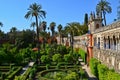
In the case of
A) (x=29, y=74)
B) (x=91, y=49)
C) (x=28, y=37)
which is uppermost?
(x=28, y=37)

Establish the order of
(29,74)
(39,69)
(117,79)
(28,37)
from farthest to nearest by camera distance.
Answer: (28,37), (39,69), (29,74), (117,79)

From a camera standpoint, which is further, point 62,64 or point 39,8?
point 39,8

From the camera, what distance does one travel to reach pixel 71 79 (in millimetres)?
23953

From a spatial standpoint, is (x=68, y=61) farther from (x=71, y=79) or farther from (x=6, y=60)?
(x=71, y=79)

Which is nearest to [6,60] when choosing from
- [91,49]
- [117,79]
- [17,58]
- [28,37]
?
[17,58]

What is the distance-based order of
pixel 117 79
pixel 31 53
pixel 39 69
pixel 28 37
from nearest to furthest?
1. pixel 117 79
2. pixel 39 69
3. pixel 31 53
4. pixel 28 37

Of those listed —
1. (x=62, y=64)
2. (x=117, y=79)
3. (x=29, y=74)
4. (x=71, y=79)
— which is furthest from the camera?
(x=62, y=64)

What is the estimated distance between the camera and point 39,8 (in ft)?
166

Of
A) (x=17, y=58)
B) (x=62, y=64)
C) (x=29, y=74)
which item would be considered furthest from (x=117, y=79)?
(x=17, y=58)

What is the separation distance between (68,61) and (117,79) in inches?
1112

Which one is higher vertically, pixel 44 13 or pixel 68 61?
pixel 44 13

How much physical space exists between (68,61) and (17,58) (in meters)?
8.68

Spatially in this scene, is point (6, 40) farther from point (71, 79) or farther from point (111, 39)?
point (71, 79)

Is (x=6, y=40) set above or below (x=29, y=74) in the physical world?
above
